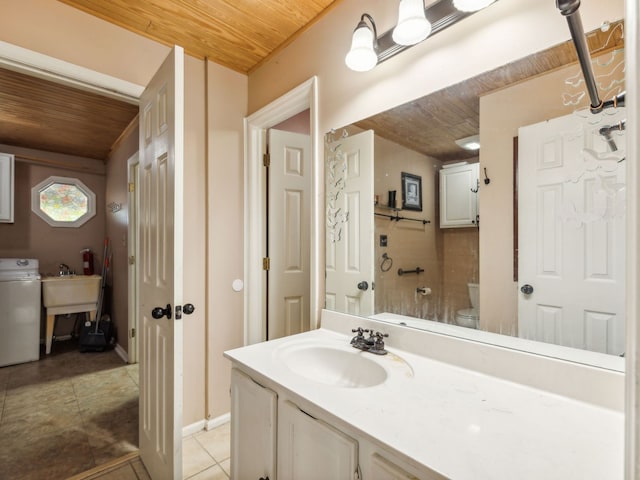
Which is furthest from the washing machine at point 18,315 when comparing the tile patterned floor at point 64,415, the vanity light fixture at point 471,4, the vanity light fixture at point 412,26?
the vanity light fixture at point 471,4

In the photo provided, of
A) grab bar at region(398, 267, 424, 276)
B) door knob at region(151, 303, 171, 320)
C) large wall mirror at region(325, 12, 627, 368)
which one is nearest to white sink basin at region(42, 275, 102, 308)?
door knob at region(151, 303, 171, 320)

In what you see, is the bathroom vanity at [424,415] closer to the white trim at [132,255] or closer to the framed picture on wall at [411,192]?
the framed picture on wall at [411,192]

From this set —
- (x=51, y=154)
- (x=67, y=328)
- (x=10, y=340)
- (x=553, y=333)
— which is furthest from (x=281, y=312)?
(x=51, y=154)

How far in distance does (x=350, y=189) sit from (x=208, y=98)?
1.19 meters

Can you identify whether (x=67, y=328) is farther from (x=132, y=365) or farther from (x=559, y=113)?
(x=559, y=113)

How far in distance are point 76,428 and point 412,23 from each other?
2.94m

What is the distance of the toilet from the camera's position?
1117 millimetres

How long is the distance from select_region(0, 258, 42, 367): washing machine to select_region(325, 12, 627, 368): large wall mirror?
355 centimetres

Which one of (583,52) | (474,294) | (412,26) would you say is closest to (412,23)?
(412,26)

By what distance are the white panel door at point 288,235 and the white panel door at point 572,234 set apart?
1524 mm

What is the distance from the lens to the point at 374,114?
4.62 ft

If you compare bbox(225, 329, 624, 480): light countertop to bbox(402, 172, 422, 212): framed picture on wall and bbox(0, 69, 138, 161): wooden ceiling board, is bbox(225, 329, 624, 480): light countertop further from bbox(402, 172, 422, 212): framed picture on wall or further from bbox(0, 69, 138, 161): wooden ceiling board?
bbox(0, 69, 138, 161): wooden ceiling board

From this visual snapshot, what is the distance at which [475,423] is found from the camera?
72cm

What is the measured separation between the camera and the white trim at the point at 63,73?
4.74 feet
